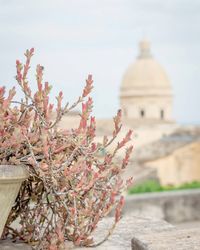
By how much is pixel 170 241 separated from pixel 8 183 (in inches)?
22.4

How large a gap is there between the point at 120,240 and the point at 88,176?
0.41 metres

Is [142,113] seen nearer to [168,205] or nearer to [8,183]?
[168,205]

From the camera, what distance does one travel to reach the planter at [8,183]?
202cm

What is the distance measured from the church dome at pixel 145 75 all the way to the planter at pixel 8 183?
50.3 metres

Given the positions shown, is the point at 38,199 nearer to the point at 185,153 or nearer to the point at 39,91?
the point at 39,91

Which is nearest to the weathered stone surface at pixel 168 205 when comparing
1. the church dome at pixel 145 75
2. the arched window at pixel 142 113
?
the arched window at pixel 142 113

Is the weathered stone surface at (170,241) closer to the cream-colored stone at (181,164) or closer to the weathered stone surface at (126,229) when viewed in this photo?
the weathered stone surface at (126,229)

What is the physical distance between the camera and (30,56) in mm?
2170

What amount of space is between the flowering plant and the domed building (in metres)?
48.1

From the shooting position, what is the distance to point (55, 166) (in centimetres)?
213

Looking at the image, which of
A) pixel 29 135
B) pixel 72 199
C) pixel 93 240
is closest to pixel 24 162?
pixel 29 135

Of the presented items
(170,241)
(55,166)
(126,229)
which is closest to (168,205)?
(126,229)

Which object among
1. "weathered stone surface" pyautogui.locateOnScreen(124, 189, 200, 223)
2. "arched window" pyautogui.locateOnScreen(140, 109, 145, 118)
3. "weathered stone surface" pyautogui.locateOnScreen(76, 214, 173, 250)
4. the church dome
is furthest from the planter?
the church dome

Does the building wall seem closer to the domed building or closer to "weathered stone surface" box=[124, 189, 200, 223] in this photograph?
the domed building
